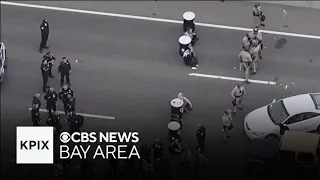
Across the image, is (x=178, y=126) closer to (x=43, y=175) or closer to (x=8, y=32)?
(x=43, y=175)

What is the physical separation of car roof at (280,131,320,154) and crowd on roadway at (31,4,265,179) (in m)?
2.26

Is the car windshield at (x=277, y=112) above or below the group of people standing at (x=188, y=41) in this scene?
below

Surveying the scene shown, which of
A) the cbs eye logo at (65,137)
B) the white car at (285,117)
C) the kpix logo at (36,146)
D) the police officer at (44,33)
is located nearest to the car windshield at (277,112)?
the white car at (285,117)

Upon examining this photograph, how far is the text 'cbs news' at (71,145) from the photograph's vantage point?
30578mm

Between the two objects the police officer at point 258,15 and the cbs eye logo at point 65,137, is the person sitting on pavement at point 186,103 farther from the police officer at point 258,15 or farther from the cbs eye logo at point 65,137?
the police officer at point 258,15

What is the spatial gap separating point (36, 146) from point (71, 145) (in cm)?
123

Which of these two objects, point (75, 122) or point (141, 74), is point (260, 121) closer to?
point (141, 74)

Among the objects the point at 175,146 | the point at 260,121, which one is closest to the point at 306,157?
the point at 260,121

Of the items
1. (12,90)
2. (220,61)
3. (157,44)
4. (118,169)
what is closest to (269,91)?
(220,61)

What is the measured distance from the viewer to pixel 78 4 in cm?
3722

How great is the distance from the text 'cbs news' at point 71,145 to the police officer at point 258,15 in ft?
24.6

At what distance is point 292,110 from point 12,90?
413 inches

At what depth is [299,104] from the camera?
101ft

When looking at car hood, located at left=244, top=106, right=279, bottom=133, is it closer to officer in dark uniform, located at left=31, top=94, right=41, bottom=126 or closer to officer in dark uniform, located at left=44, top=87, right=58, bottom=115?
officer in dark uniform, located at left=44, top=87, right=58, bottom=115
